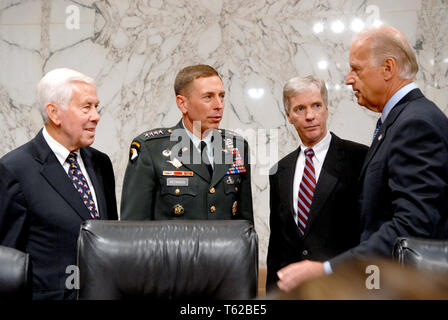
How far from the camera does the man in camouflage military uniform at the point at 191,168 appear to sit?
2.59 metres

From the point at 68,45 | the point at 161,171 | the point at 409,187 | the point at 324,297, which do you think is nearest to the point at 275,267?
the point at 161,171

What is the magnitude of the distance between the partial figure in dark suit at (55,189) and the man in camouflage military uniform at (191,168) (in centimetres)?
18

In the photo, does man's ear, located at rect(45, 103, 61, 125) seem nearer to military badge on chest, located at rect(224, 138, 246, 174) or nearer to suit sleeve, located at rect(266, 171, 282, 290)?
military badge on chest, located at rect(224, 138, 246, 174)

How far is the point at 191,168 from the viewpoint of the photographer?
263 centimetres

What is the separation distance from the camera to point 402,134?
1858mm

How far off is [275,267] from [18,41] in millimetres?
3073

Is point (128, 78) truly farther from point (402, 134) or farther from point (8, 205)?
point (402, 134)

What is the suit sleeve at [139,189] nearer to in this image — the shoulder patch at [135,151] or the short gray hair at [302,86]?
the shoulder patch at [135,151]


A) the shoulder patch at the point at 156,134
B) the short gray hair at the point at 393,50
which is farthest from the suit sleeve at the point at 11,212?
the short gray hair at the point at 393,50

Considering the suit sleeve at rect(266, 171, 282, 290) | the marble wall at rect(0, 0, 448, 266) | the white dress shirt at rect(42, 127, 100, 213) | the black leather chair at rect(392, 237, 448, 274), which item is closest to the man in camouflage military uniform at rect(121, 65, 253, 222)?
the suit sleeve at rect(266, 171, 282, 290)

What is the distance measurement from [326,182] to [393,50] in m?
0.71

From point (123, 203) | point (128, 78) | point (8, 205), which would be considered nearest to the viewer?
point (8, 205)

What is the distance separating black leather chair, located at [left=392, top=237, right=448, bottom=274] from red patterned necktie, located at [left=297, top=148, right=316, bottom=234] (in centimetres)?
95

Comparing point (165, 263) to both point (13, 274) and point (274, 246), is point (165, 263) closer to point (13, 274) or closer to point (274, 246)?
point (13, 274)
